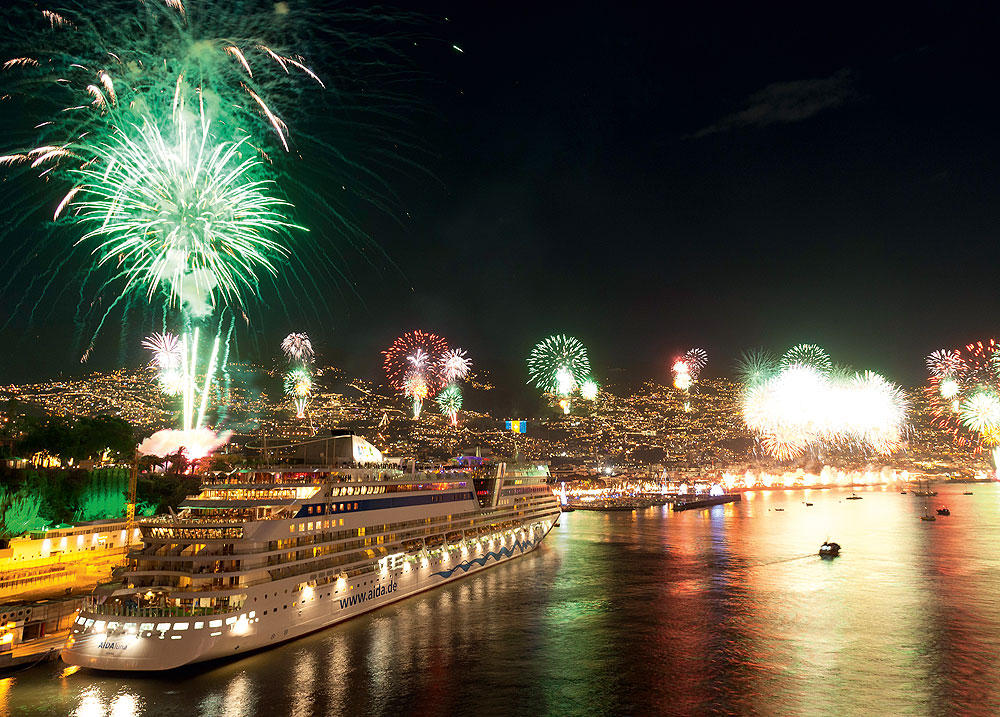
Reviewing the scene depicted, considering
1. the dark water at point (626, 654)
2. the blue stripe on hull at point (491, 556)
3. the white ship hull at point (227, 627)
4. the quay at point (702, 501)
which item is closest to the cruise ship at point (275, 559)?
the white ship hull at point (227, 627)

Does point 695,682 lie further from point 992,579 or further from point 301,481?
point 992,579

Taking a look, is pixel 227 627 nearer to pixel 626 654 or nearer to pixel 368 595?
pixel 368 595

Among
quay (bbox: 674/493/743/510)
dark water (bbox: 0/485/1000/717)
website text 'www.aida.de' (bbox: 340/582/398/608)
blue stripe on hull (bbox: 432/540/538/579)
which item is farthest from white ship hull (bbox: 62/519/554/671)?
quay (bbox: 674/493/743/510)

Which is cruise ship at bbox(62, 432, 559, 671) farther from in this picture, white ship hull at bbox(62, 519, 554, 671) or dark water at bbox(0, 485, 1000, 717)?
dark water at bbox(0, 485, 1000, 717)

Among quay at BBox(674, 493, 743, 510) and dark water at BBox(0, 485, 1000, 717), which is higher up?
dark water at BBox(0, 485, 1000, 717)

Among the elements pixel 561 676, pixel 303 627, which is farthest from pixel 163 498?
pixel 561 676

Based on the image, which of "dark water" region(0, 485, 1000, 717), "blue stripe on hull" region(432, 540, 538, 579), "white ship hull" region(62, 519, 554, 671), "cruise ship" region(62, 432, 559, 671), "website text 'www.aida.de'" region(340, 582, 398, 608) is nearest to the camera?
"dark water" region(0, 485, 1000, 717)

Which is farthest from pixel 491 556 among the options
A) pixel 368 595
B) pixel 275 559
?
pixel 275 559
